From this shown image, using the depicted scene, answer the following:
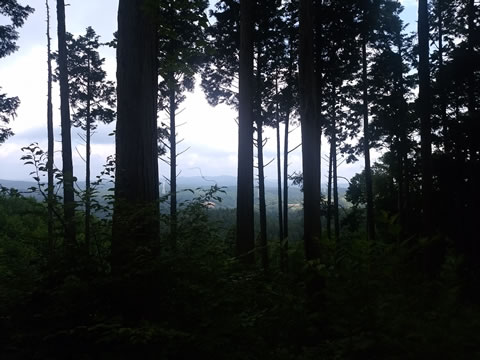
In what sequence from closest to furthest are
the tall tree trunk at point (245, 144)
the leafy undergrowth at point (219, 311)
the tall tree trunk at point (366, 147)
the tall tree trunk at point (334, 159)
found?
the leafy undergrowth at point (219, 311)
the tall tree trunk at point (245, 144)
the tall tree trunk at point (366, 147)
the tall tree trunk at point (334, 159)

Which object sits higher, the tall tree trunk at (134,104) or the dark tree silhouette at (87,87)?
the dark tree silhouette at (87,87)

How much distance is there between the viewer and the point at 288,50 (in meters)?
18.0

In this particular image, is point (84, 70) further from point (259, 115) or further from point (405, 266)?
point (405, 266)

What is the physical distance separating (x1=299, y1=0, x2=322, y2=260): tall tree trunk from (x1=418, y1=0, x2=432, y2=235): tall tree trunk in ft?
12.9

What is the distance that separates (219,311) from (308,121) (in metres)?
5.22

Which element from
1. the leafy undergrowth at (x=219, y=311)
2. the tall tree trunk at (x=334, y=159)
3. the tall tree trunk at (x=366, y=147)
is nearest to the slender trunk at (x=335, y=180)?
the tall tree trunk at (x=334, y=159)

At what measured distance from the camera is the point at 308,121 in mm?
7496

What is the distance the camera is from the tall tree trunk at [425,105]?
9.57 m

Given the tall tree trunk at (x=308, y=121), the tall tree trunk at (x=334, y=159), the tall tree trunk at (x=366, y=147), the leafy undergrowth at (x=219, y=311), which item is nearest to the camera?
the leafy undergrowth at (x=219, y=311)

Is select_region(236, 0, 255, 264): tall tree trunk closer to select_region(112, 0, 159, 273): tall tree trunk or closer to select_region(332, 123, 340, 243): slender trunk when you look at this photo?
select_region(112, 0, 159, 273): tall tree trunk

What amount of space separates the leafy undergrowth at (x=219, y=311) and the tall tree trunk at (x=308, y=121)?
3664 millimetres

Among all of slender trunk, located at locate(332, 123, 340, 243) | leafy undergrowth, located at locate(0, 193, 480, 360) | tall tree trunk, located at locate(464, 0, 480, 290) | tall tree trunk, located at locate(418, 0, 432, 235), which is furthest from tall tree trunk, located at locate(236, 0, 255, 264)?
slender trunk, located at locate(332, 123, 340, 243)

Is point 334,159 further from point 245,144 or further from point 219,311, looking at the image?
point 219,311

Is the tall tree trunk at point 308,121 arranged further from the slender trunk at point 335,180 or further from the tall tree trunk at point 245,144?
the slender trunk at point 335,180
